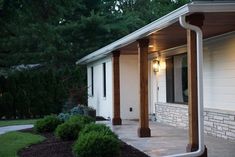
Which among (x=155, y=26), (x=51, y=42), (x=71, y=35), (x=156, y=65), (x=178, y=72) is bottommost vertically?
(x=178, y=72)

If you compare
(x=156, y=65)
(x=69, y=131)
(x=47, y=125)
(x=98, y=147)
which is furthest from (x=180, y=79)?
(x=98, y=147)

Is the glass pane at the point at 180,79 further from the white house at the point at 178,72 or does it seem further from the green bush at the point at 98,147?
the green bush at the point at 98,147

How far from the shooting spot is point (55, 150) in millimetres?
10609

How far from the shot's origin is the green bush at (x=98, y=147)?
8.83 m

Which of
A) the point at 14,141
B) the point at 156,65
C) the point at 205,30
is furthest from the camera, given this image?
the point at 156,65

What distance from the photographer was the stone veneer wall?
1134cm

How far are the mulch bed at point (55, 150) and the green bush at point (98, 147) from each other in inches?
25.8

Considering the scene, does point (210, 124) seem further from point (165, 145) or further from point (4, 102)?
point (4, 102)

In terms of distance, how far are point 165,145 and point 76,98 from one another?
44.2 ft

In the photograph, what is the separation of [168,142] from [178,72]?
4770 millimetres

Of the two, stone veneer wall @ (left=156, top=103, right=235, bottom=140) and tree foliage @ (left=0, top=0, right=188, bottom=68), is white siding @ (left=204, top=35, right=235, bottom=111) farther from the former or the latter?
tree foliage @ (left=0, top=0, right=188, bottom=68)

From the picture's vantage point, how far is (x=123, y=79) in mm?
19016

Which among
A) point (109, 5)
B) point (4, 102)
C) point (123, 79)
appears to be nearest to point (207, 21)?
point (123, 79)

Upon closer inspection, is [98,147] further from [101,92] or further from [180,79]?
[101,92]
